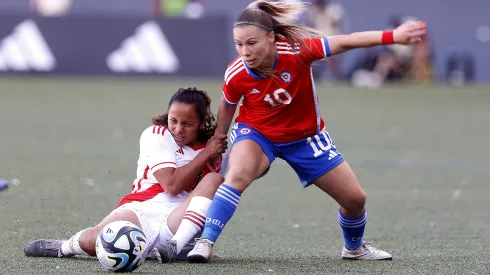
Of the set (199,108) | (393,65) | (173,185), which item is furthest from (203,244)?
(393,65)

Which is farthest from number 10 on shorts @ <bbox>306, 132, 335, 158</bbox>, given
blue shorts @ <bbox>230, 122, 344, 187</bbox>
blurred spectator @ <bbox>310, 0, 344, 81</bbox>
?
blurred spectator @ <bbox>310, 0, 344, 81</bbox>

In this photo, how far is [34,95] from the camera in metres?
19.6

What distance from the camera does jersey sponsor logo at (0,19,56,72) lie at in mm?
21422

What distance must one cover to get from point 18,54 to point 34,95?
245 centimetres

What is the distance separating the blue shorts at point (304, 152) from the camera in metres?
6.05

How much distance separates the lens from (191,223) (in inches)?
232

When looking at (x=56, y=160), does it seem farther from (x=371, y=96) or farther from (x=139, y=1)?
(x=139, y=1)

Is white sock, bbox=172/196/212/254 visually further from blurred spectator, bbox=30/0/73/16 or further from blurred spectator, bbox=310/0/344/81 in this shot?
blurred spectator, bbox=30/0/73/16

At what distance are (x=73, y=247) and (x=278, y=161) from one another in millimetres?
6508

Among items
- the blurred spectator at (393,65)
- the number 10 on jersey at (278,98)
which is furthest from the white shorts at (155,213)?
the blurred spectator at (393,65)

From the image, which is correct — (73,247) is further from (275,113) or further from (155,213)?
(275,113)

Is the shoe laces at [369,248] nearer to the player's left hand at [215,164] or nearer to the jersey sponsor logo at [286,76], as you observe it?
the player's left hand at [215,164]

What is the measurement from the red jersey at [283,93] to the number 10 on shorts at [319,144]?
0.03 metres

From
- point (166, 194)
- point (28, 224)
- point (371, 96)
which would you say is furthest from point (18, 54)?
point (166, 194)
